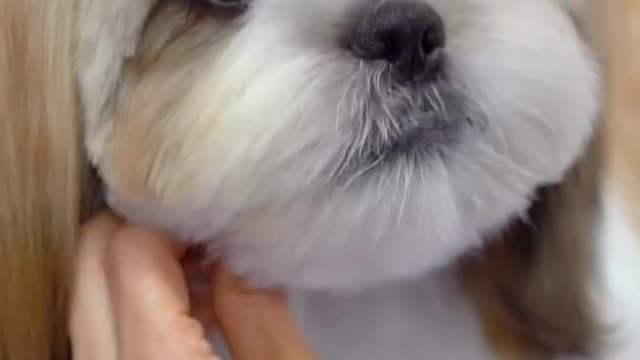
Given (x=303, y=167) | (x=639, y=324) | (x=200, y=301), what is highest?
(x=303, y=167)

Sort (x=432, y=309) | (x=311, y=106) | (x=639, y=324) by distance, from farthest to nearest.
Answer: (x=639, y=324) < (x=432, y=309) < (x=311, y=106)

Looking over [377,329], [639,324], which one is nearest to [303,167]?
[377,329]

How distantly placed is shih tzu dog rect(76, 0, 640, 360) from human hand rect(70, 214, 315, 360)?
0.02 metres

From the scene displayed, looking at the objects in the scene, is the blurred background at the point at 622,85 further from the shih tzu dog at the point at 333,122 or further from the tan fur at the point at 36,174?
the tan fur at the point at 36,174

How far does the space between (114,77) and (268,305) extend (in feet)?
0.67

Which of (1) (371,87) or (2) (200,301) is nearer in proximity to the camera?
(1) (371,87)

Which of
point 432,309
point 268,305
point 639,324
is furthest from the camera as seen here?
point 639,324

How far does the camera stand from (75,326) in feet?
3.51

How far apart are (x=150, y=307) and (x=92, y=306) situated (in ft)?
0.18

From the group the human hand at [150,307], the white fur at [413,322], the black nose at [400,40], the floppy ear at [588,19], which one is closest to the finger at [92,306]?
the human hand at [150,307]

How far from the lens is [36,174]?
105 cm

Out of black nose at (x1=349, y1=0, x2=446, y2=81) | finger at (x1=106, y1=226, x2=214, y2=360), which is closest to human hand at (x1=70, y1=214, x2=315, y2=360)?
finger at (x1=106, y1=226, x2=214, y2=360)

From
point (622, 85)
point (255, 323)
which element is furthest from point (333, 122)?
point (622, 85)

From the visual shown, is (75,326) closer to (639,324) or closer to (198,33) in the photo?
(198,33)
